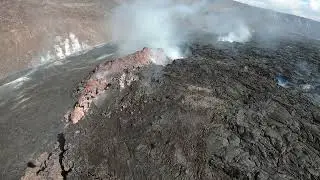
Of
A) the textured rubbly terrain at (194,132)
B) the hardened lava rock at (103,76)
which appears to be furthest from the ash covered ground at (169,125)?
the hardened lava rock at (103,76)

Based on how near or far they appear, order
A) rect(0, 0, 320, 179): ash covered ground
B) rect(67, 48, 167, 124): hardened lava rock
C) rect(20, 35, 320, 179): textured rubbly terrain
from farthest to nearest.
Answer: rect(67, 48, 167, 124): hardened lava rock
rect(0, 0, 320, 179): ash covered ground
rect(20, 35, 320, 179): textured rubbly terrain

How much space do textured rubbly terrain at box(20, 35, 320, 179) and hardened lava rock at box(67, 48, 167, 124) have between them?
797 mm

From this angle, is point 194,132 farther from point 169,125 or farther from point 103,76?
point 103,76

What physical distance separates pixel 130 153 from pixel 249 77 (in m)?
14.8

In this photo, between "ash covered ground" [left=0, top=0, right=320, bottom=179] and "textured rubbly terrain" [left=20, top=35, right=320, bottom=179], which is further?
"ash covered ground" [left=0, top=0, right=320, bottom=179]

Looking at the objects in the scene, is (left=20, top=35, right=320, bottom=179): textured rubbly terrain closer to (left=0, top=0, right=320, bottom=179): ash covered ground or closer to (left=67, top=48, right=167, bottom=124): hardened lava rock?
(left=0, top=0, right=320, bottom=179): ash covered ground

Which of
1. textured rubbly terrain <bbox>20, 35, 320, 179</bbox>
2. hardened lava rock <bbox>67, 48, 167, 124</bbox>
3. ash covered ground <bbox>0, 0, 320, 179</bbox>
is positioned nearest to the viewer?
textured rubbly terrain <bbox>20, 35, 320, 179</bbox>

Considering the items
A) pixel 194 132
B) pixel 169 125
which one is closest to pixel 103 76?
pixel 169 125

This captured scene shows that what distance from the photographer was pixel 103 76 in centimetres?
3123

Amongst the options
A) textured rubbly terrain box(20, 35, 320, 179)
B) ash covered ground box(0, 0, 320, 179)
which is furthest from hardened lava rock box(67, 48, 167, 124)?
textured rubbly terrain box(20, 35, 320, 179)

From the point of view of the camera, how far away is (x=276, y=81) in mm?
33656

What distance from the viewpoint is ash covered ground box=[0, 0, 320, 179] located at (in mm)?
20312

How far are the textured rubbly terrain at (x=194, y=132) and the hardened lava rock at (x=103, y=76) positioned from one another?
0.80 meters

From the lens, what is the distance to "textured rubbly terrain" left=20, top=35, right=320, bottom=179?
2006 centimetres
